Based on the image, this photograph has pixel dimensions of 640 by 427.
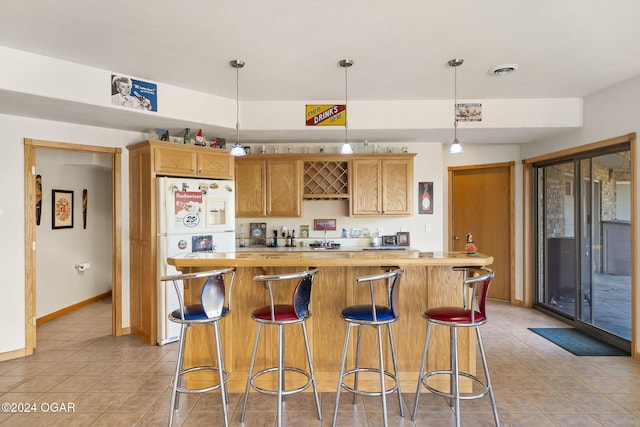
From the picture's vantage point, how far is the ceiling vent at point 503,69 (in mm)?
3311

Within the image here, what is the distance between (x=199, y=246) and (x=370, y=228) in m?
2.37

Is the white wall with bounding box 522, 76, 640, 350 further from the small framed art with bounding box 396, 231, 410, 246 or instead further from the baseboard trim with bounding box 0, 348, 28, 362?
the baseboard trim with bounding box 0, 348, 28, 362

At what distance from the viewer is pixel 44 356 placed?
364 centimetres

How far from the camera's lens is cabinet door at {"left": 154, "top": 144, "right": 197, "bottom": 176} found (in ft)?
13.0

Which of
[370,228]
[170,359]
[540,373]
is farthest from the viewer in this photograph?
[370,228]

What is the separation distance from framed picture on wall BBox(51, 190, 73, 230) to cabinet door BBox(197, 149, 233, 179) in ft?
8.21

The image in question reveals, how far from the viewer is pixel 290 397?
280 centimetres

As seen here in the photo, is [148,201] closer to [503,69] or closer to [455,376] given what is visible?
[455,376]

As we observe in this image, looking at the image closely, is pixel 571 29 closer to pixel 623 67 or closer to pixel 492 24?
pixel 492 24

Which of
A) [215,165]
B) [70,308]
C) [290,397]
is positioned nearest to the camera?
→ [290,397]

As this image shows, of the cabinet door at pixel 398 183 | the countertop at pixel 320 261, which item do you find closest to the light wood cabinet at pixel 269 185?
the cabinet door at pixel 398 183

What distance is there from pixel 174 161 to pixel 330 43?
220cm

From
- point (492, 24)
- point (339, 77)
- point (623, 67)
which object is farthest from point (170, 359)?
point (623, 67)

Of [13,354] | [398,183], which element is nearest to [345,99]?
[398,183]
